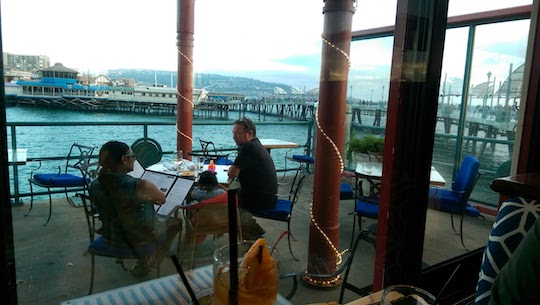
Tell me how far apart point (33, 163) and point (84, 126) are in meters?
0.76

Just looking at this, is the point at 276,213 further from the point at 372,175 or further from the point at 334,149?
the point at 372,175

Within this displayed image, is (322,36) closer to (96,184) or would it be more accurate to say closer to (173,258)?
(96,184)

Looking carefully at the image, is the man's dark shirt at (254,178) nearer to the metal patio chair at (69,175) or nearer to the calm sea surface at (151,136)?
the calm sea surface at (151,136)

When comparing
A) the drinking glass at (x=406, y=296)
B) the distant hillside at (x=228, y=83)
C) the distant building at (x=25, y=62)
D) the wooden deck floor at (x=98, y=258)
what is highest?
the distant hillside at (x=228, y=83)

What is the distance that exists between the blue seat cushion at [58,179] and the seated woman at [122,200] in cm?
178

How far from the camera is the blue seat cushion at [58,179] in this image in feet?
12.8

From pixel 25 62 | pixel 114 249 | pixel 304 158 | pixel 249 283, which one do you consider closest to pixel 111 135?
pixel 114 249

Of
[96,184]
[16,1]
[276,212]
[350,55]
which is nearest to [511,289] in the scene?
[16,1]

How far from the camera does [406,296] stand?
0.95 m

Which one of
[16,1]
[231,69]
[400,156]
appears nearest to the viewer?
[16,1]

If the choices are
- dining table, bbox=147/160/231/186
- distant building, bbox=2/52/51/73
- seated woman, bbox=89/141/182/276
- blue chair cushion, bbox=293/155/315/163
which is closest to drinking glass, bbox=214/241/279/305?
distant building, bbox=2/52/51/73

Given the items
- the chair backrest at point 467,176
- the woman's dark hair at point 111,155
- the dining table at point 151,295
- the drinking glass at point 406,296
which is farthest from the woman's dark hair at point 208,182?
the chair backrest at point 467,176

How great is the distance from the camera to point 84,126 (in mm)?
4582

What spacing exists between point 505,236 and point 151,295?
1091mm
